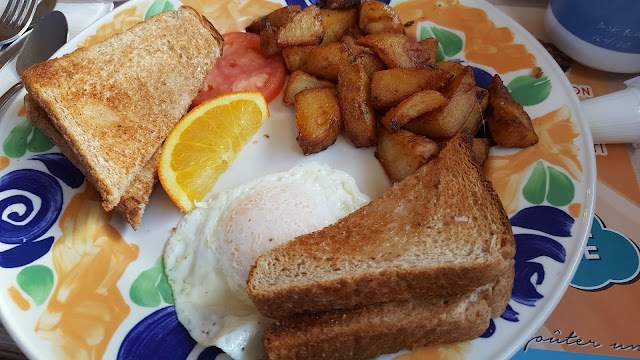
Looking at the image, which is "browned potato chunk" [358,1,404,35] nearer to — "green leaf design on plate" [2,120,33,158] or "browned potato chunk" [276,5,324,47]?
"browned potato chunk" [276,5,324,47]

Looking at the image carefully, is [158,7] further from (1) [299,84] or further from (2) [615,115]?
(2) [615,115]

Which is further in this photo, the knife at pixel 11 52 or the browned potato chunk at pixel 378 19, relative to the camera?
the knife at pixel 11 52

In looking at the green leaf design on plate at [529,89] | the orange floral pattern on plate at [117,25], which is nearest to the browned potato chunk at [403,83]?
the green leaf design on plate at [529,89]

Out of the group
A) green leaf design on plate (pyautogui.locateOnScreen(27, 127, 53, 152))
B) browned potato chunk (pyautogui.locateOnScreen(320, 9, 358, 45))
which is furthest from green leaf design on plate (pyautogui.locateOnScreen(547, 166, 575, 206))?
green leaf design on plate (pyautogui.locateOnScreen(27, 127, 53, 152))

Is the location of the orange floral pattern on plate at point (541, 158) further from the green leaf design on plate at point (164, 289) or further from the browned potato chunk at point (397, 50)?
the green leaf design on plate at point (164, 289)

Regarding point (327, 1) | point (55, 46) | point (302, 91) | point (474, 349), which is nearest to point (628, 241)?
point (474, 349)
